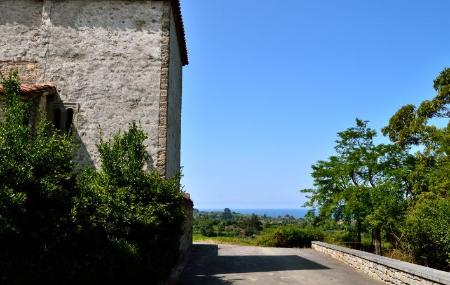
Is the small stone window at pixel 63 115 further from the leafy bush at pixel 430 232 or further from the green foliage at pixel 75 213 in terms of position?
the leafy bush at pixel 430 232

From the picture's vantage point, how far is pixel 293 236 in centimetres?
2731

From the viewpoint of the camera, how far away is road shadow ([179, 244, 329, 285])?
39.5 feet

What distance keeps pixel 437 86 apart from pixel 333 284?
1647cm

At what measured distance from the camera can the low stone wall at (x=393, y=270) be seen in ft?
28.6

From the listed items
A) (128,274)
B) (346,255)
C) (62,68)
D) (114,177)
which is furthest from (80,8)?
(346,255)

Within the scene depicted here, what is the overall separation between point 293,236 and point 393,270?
16.8 meters

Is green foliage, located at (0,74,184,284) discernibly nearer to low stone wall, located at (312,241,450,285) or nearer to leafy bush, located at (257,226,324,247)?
low stone wall, located at (312,241,450,285)

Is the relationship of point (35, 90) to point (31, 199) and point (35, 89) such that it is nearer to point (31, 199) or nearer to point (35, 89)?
point (35, 89)

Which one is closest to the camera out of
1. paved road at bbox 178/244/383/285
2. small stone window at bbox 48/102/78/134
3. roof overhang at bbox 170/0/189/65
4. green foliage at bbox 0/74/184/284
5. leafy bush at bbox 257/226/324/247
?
green foliage at bbox 0/74/184/284

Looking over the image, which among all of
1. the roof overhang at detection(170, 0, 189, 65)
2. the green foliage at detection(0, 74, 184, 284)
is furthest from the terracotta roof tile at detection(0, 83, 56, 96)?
the roof overhang at detection(170, 0, 189, 65)

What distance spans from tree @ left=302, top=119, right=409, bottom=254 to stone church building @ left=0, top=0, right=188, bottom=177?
985cm

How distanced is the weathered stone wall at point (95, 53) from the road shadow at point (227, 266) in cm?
436

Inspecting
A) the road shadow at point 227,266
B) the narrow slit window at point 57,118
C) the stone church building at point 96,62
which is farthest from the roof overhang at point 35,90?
the road shadow at point 227,266

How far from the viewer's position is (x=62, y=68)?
1394cm
